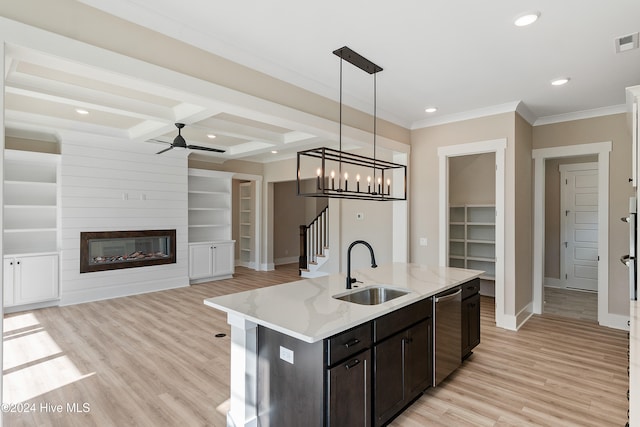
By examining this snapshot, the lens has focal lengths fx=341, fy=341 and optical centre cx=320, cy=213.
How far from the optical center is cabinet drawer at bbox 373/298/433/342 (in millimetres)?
2160

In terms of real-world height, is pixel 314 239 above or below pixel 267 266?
above

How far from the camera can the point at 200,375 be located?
3.05 m

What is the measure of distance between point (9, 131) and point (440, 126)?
6.52m

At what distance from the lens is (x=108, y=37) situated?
7.11 ft

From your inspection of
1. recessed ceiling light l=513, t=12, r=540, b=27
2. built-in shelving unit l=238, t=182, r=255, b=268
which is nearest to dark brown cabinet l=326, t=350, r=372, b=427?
recessed ceiling light l=513, t=12, r=540, b=27

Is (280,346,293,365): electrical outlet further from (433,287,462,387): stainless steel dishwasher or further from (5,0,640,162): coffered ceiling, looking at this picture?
(5,0,640,162): coffered ceiling

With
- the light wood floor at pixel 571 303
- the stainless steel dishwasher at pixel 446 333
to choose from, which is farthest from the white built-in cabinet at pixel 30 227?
the light wood floor at pixel 571 303

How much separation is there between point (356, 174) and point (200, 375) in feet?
10.9

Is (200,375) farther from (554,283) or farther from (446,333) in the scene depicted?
(554,283)

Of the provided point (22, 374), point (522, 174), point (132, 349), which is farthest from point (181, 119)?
point (522, 174)

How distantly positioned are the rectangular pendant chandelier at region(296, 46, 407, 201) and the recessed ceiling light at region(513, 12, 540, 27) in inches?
44.8

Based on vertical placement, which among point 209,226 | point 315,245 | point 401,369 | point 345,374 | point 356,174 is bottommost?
point 401,369

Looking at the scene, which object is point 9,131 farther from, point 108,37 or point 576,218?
point 576,218

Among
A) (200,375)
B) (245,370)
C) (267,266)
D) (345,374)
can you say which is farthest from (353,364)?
(267,266)
